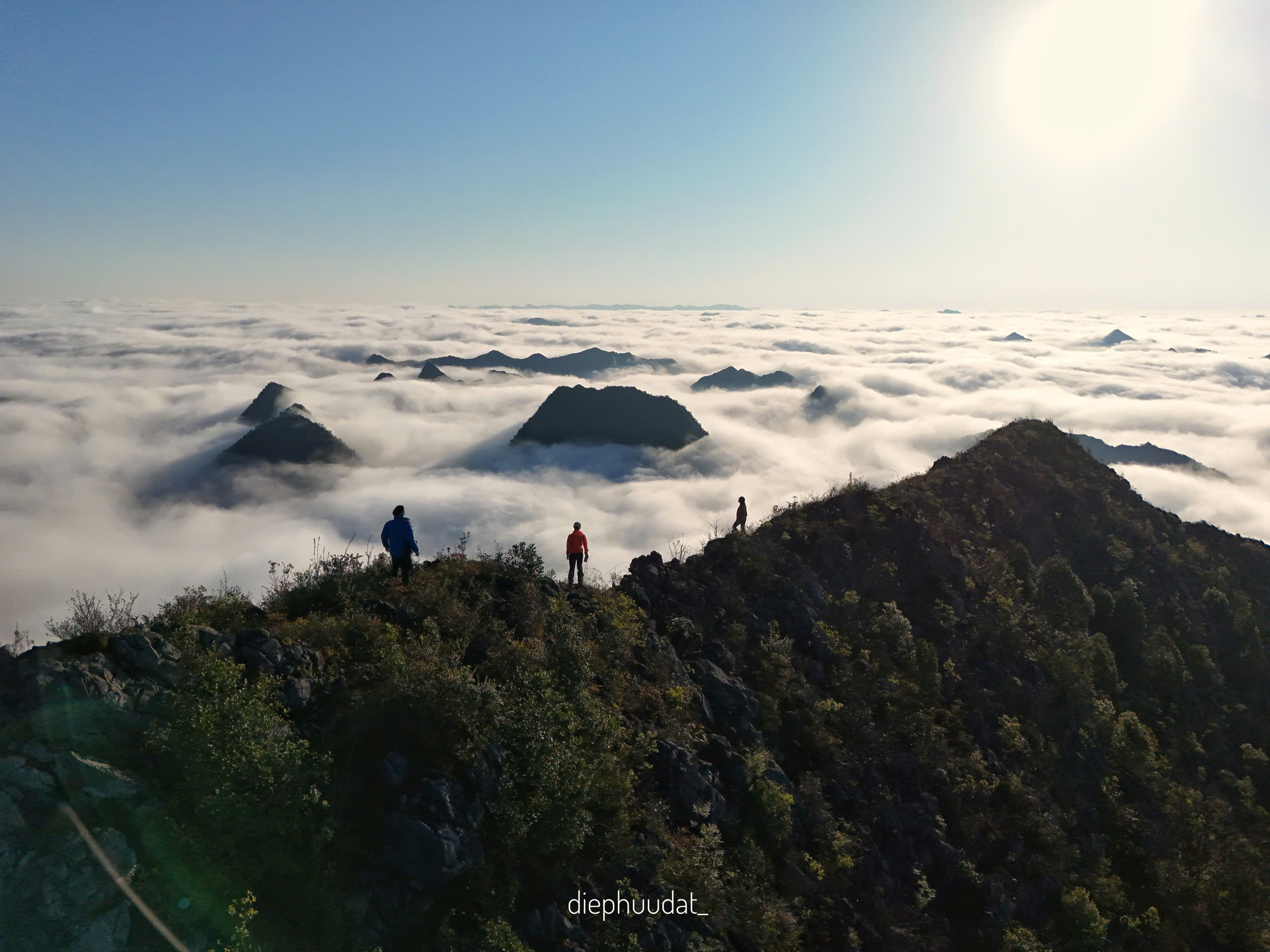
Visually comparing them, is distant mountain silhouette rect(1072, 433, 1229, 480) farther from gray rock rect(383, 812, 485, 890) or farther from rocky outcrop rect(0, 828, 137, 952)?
rocky outcrop rect(0, 828, 137, 952)

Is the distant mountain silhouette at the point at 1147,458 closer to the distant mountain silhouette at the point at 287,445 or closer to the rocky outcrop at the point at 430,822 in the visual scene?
the distant mountain silhouette at the point at 287,445

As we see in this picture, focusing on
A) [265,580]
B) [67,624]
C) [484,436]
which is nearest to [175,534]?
[265,580]

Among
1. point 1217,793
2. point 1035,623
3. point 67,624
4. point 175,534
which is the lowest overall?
point 175,534

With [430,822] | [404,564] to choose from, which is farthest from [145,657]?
[404,564]

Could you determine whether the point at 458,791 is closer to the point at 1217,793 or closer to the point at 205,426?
the point at 1217,793

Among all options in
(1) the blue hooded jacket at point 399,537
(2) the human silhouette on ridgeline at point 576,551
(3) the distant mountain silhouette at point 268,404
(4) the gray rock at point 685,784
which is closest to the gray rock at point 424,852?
(4) the gray rock at point 685,784
